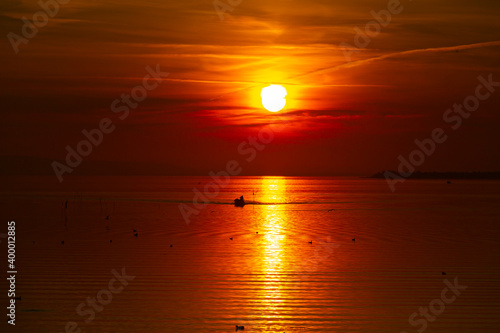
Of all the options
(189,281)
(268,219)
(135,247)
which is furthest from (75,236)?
(268,219)

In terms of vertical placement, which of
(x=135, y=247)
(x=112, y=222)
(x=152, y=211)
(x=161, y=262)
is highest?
(x=152, y=211)

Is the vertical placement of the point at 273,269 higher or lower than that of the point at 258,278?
higher

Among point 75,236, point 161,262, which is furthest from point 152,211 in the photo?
point 161,262

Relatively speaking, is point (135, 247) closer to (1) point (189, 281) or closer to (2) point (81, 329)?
(1) point (189, 281)

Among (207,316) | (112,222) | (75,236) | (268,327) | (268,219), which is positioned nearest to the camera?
(268,327)

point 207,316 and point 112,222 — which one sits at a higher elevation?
point 112,222

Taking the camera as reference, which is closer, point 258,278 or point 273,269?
point 258,278

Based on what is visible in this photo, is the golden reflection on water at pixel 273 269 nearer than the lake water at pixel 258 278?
No

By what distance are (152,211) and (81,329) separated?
47.5 metres

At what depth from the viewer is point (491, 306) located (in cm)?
2069

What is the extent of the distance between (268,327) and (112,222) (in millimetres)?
35906

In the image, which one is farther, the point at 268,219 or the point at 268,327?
the point at 268,219

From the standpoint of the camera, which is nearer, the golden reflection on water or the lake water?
the lake water

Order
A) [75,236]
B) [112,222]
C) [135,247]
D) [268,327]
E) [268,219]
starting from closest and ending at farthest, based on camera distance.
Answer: [268,327]
[135,247]
[75,236]
[112,222]
[268,219]
